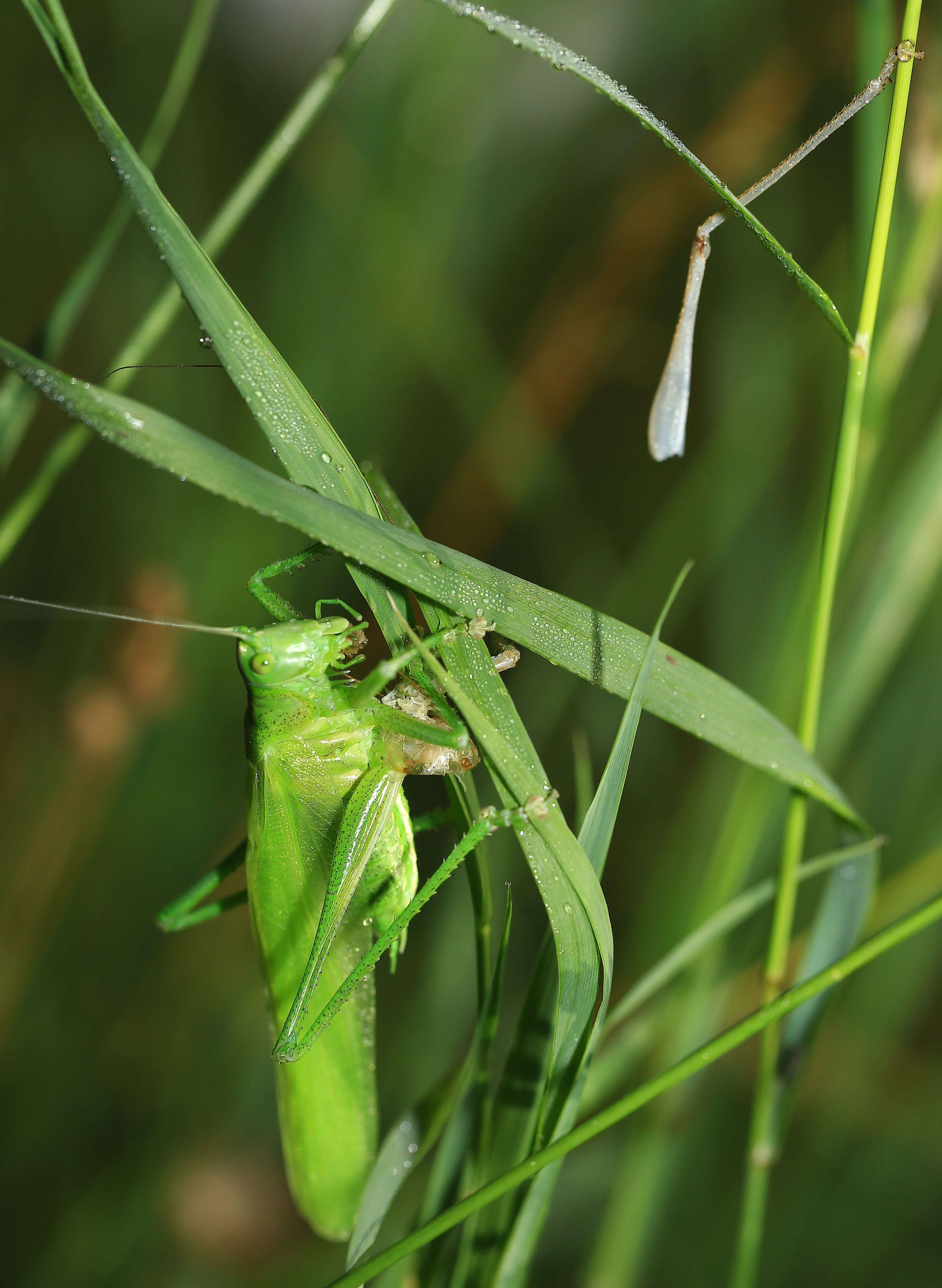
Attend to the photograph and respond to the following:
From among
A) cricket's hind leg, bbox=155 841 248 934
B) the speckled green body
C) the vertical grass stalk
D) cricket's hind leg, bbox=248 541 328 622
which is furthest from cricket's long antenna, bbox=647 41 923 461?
cricket's hind leg, bbox=155 841 248 934

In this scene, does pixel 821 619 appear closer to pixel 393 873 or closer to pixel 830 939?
pixel 830 939

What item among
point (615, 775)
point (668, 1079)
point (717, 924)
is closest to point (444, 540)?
point (717, 924)

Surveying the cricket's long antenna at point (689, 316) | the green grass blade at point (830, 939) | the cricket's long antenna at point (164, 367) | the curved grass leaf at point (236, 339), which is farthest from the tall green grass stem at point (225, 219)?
the green grass blade at point (830, 939)

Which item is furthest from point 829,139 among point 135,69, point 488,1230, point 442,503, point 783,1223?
point 783,1223

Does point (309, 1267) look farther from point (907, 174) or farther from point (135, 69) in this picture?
point (135, 69)

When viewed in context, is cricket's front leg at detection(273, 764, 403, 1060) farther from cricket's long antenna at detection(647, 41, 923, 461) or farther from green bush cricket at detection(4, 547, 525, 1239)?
cricket's long antenna at detection(647, 41, 923, 461)

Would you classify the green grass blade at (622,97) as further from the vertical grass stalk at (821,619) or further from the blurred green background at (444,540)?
the blurred green background at (444,540)
